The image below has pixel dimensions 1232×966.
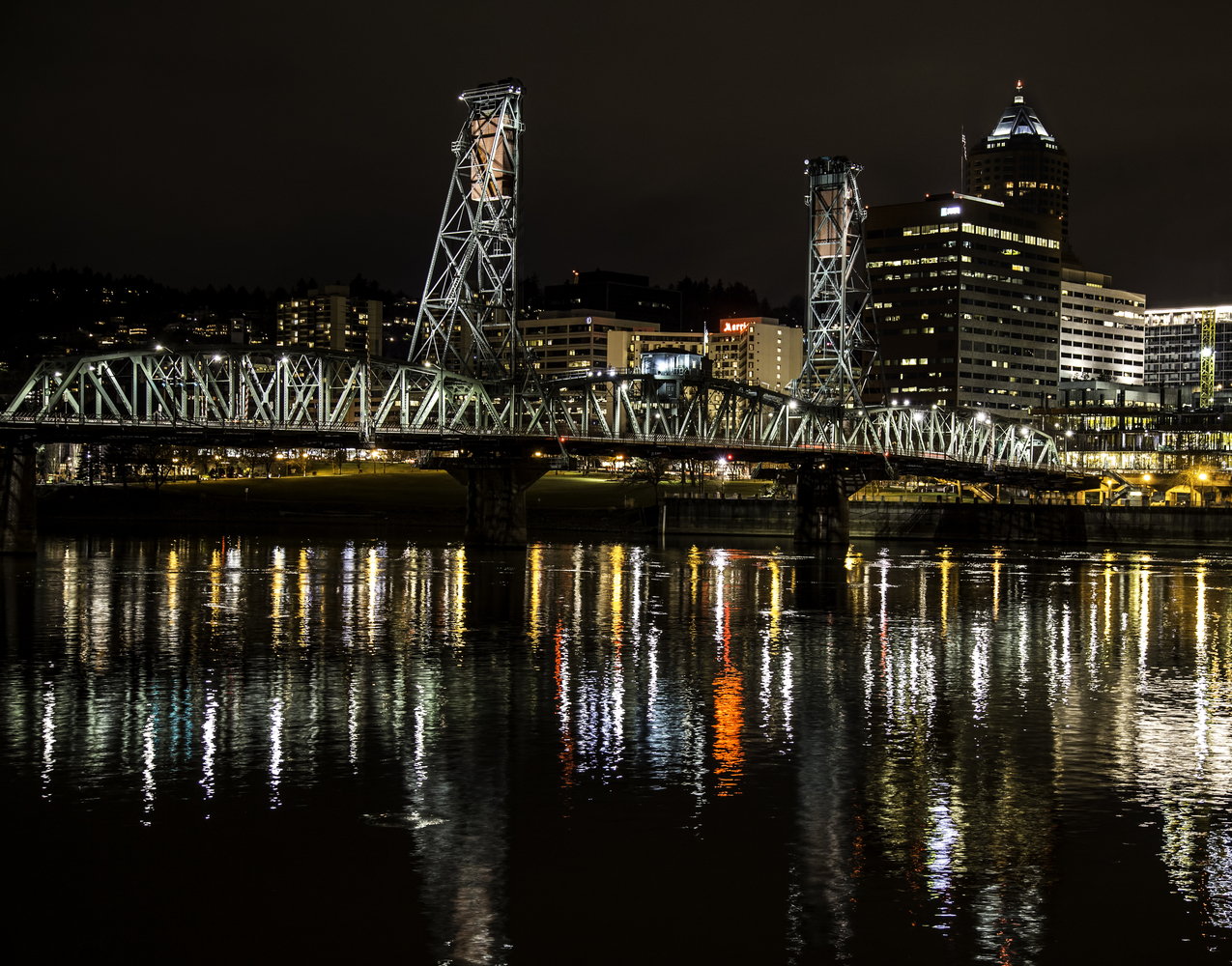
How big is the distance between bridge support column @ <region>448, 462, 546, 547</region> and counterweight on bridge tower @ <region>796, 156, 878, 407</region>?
150ft

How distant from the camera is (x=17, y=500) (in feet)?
305

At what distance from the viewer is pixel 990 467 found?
14988 cm

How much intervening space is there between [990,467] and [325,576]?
9316 cm

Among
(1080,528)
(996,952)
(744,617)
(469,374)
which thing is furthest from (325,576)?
(1080,528)

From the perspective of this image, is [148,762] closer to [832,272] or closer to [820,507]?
[820,507]

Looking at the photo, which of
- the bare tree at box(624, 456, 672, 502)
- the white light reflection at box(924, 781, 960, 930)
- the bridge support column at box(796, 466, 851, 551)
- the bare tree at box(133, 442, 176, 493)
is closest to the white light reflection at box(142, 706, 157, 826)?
the white light reflection at box(924, 781, 960, 930)

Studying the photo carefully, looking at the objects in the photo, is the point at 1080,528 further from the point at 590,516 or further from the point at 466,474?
the point at 466,474

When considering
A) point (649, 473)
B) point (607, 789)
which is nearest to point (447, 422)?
point (649, 473)

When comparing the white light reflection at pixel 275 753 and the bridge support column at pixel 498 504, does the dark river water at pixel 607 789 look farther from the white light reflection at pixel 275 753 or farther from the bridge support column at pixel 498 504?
the bridge support column at pixel 498 504

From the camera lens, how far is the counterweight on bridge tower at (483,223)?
356 ft

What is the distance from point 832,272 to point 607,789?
12376 cm

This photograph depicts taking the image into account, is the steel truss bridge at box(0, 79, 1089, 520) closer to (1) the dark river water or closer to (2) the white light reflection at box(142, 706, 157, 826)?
(1) the dark river water

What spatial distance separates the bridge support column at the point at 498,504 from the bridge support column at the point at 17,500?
31.9m

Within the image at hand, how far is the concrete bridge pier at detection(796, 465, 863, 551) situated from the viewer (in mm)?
128125
